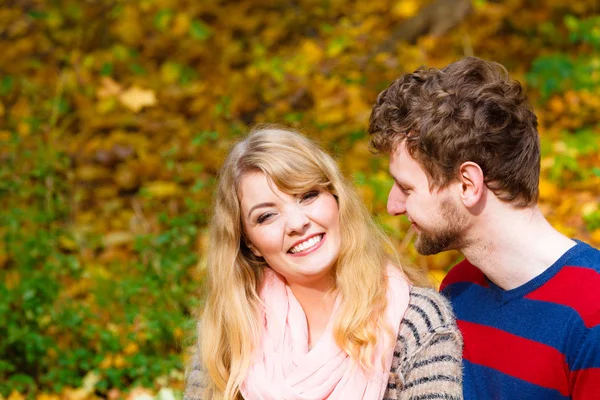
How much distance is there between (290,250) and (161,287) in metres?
1.48

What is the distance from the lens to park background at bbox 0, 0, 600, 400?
11.2 feet

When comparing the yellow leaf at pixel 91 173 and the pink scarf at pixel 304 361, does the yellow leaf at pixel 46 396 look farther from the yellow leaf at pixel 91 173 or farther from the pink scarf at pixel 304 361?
the yellow leaf at pixel 91 173

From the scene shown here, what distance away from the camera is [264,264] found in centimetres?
250

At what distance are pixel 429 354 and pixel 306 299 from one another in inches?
17.1

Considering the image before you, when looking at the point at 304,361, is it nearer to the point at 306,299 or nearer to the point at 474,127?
the point at 306,299

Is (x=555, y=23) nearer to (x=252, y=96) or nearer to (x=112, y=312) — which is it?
(x=252, y=96)

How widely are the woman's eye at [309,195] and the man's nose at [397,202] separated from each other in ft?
0.77

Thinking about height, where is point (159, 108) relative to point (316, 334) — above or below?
below

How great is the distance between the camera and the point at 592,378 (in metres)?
1.78

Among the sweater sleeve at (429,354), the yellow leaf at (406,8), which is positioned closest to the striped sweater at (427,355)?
the sweater sleeve at (429,354)

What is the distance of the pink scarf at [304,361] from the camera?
86.0 inches

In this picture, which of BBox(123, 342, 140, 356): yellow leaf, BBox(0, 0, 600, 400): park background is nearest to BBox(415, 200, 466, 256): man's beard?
BBox(0, 0, 600, 400): park background

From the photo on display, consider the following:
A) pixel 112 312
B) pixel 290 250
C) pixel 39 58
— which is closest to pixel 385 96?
pixel 290 250

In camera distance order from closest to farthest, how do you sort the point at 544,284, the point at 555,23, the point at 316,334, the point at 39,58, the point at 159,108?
the point at 544,284 < the point at 316,334 < the point at 159,108 < the point at 39,58 < the point at 555,23
